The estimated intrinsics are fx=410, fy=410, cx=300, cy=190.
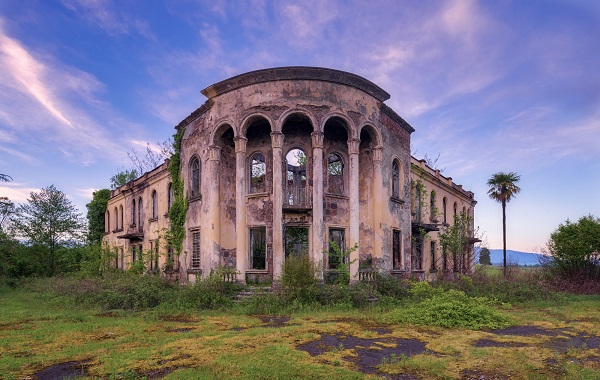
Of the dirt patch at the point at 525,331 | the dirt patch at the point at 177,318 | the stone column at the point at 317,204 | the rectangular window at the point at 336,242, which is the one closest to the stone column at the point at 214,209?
the stone column at the point at 317,204

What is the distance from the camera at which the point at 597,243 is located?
19.2 meters

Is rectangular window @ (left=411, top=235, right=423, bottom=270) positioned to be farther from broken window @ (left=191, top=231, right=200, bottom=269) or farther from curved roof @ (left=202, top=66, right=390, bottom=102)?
broken window @ (left=191, top=231, right=200, bottom=269)

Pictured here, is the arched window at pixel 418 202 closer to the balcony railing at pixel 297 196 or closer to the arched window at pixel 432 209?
the arched window at pixel 432 209

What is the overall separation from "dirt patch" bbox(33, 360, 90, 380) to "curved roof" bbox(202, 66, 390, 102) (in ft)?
40.4

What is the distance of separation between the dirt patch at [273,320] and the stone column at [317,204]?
360 centimetres

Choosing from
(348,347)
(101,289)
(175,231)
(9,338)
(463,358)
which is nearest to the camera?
(463,358)

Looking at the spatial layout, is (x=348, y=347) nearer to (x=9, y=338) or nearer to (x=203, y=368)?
(x=203, y=368)

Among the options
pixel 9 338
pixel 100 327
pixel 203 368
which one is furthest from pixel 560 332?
pixel 9 338

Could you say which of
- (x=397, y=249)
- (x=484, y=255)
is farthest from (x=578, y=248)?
(x=484, y=255)

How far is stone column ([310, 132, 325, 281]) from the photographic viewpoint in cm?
1577

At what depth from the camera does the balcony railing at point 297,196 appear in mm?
17766

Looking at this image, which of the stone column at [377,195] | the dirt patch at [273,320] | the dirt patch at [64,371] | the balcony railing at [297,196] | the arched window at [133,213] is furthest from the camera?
the arched window at [133,213]

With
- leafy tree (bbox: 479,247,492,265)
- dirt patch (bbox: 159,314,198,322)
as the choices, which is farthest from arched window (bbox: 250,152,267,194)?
leafy tree (bbox: 479,247,492,265)

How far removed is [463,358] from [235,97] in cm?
1339
